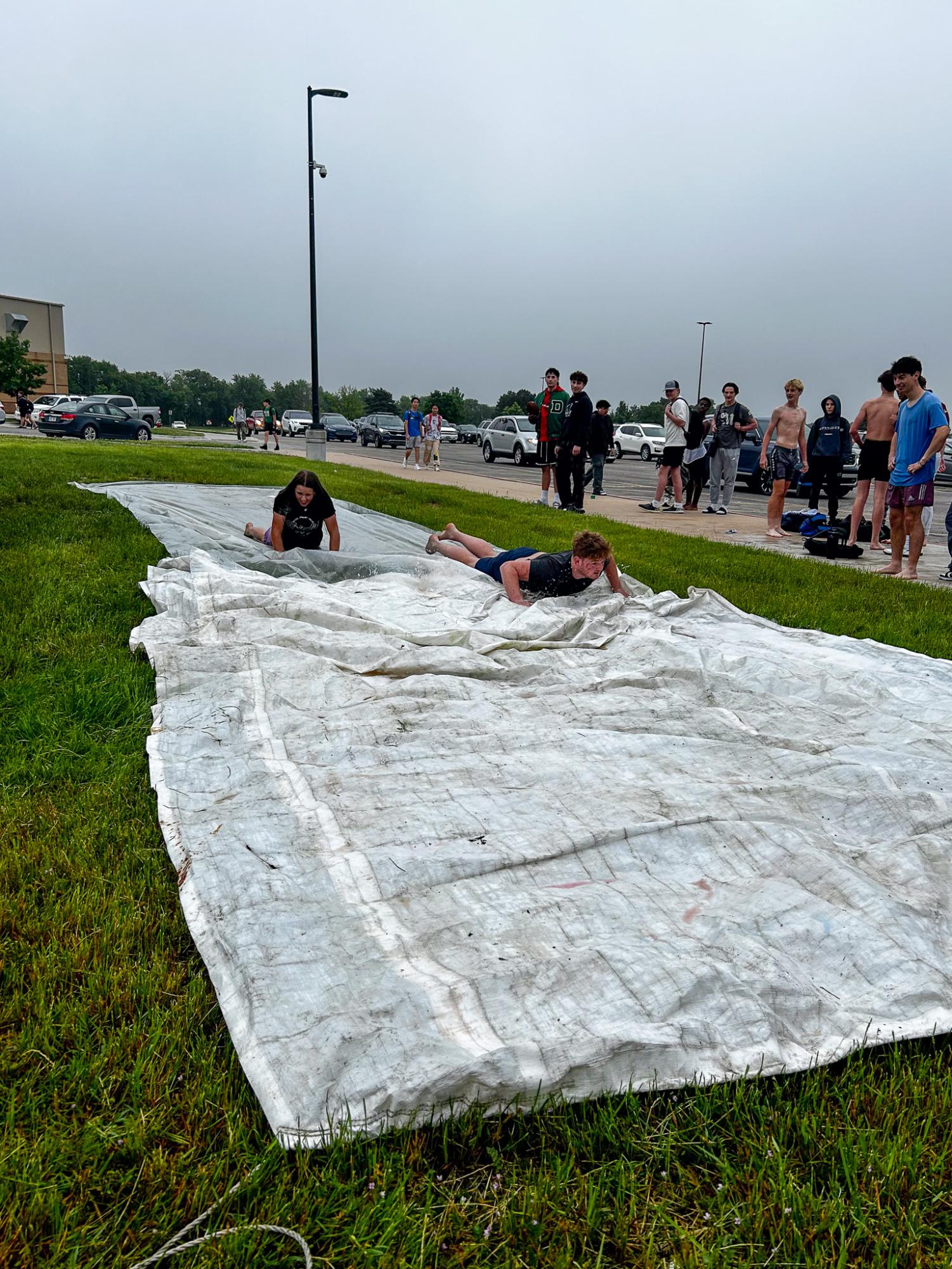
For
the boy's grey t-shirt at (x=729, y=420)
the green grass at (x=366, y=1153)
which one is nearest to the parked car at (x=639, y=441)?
the boy's grey t-shirt at (x=729, y=420)

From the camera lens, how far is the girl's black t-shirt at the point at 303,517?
7430 millimetres

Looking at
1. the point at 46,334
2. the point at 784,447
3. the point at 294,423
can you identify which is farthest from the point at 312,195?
the point at 46,334

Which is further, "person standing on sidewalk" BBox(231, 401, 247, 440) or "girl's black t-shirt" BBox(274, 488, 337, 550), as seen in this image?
"person standing on sidewalk" BBox(231, 401, 247, 440)

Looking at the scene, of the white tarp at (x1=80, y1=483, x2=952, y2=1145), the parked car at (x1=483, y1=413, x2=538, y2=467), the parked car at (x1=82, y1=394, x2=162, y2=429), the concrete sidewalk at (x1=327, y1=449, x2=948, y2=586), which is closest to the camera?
the white tarp at (x1=80, y1=483, x2=952, y2=1145)

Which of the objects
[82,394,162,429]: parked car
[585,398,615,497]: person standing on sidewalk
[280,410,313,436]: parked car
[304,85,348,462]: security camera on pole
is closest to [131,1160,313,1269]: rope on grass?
[585,398,615,497]: person standing on sidewalk

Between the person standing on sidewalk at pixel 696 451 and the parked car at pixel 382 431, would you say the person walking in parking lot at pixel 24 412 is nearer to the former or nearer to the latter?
the parked car at pixel 382 431

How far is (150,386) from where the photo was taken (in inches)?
4852

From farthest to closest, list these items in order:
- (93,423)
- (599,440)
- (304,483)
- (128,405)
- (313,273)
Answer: (128,405)
(93,423)
(313,273)
(599,440)
(304,483)

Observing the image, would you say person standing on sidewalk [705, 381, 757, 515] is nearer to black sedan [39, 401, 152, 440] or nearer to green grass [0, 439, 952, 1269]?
green grass [0, 439, 952, 1269]

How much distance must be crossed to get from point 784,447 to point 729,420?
6.90 feet

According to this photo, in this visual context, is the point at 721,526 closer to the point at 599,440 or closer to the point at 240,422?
the point at 599,440

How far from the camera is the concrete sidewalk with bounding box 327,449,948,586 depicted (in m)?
9.70

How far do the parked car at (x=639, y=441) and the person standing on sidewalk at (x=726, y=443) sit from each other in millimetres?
22222

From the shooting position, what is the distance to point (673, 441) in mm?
13469
